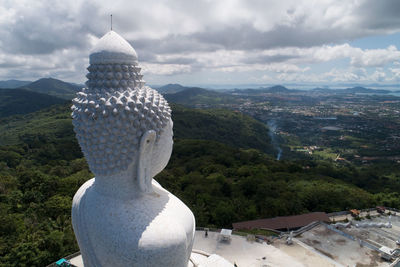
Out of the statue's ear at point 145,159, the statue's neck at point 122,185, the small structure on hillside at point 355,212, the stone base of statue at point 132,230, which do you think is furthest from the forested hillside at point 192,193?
the statue's ear at point 145,159

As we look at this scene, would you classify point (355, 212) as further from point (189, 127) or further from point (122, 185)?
point (189, 127)

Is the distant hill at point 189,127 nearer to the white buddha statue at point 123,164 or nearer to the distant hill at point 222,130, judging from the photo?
the distant hill at point 222,130

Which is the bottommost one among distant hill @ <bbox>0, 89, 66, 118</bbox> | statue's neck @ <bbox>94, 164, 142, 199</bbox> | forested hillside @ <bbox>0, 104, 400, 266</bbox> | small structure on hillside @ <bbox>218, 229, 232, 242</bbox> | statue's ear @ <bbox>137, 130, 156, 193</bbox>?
distant hill @ <bbox>0, 89, 66, 118</bbox>

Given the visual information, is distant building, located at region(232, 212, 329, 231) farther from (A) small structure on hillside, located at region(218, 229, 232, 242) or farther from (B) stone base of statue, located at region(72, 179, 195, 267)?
(B) stone base of statue, located at region(72, 179, 195, 267)

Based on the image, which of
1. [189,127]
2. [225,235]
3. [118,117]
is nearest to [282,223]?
[225,235]

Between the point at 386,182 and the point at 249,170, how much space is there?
28.7 meters

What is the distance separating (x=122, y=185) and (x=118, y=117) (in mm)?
1745

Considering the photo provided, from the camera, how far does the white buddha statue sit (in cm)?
623

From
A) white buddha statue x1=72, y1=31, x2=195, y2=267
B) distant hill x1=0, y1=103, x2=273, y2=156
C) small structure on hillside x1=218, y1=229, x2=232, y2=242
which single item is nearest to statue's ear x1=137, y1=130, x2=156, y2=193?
white buddha statue x1=72, y1=31, x2=195, y2=267

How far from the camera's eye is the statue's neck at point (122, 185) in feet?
22.0

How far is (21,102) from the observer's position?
508 feet

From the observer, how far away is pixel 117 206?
6.71m

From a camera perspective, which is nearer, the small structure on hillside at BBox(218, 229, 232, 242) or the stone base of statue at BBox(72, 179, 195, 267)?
the stone base of statue at BBox(72, 179, 195, 267)

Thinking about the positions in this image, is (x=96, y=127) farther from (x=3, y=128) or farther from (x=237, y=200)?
(x=3, y=128)
